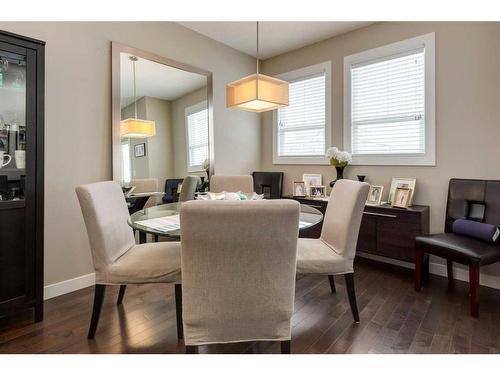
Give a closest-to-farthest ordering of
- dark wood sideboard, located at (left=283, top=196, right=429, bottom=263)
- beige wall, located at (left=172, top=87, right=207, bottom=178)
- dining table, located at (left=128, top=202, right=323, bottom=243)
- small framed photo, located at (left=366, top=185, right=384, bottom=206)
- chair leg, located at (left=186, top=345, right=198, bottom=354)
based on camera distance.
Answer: chair leg, located at (left=186, top=345, right=198, bottom=354) → dining table, located at (left=128, top=202, right=323, bottom=243) → dark wood sideboard, located at (left=283, top=196, right=429, bottom=263) → small framed photo, located at (left=366, top=185, right=384, bottom=206) → beige wall, located at (left=172, top=87, right=207, bottom=178)

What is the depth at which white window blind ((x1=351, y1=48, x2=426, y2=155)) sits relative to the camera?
308 cm

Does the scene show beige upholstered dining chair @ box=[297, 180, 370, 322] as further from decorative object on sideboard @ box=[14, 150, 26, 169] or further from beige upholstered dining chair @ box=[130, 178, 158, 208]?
decorative object on sideboard @ box=[14, 150, 26, 169]

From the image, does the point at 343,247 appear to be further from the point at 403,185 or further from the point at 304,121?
the point at 304,121

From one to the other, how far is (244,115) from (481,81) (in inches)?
101

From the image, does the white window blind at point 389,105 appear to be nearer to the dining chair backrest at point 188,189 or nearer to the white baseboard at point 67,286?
the dining chair backrest at point 188,189

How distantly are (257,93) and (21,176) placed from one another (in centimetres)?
167

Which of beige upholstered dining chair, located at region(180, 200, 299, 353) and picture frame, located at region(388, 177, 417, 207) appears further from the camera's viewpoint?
picture frame, located at region(388, 177, 417, 207)

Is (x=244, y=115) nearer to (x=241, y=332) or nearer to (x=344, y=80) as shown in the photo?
(x=344, y=80)

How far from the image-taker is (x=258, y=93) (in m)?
2.15

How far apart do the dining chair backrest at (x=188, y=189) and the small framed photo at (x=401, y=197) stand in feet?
6.71

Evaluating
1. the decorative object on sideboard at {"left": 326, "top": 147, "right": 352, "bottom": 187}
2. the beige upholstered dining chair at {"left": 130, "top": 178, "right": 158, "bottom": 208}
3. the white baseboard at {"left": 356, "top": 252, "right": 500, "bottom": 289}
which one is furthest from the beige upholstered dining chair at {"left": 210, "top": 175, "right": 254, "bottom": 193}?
the white baseboard at {"left": 356, "top": 252, "right": 500, "bottom": 289}

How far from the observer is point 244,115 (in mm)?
4160

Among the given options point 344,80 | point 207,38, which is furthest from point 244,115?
point 344,80

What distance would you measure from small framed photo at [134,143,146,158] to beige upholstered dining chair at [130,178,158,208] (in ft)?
0.76
